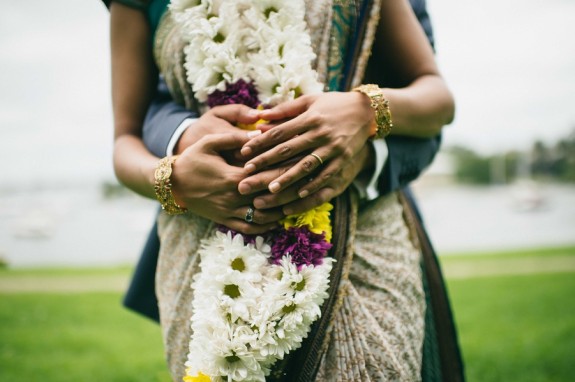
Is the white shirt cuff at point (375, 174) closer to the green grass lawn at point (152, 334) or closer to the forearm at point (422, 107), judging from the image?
the forearm at point (422, 107)

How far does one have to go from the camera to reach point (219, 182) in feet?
3.74

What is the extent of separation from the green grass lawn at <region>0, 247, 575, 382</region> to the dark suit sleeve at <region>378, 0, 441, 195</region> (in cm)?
116

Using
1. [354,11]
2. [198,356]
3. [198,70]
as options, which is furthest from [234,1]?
[198,356]

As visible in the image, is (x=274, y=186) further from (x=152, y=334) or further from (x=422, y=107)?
(x=152, y=334)

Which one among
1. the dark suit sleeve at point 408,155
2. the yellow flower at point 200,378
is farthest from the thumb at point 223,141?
the yellow flower at point 200,378

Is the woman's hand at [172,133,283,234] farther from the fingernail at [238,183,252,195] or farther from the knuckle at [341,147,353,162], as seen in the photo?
the knuckle at [341,147,353,162]

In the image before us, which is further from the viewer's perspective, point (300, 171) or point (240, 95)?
point (240, 95)

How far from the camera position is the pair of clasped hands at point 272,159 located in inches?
43.8

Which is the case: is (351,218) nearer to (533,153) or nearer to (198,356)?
(198,356)

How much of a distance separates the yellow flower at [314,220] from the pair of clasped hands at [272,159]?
3 centimetres

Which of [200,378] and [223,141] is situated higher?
[223,141]

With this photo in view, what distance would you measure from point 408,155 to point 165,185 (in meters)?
0.76

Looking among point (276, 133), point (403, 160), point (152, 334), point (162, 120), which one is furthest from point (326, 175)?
point (152, 334)

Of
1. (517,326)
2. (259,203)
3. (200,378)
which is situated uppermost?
(259,203)
